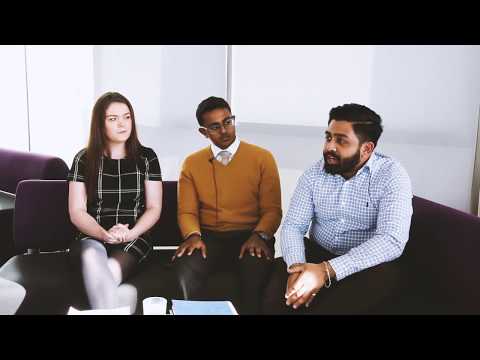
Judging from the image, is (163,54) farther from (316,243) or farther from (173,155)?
(316,243)

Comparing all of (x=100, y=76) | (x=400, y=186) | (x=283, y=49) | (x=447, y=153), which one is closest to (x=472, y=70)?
(x=447, y=153)

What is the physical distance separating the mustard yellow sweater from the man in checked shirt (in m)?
0.28

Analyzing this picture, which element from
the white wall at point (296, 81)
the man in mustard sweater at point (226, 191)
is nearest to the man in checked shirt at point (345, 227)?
the man in mustard sweater at point (226, 191)

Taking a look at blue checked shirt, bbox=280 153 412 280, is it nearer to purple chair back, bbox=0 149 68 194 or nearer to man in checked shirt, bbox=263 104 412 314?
man in checked shirt, bbox=263 104 412 314

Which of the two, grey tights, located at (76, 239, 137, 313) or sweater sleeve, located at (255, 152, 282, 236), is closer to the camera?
grey tights, located at (76, 239, 137, 313)

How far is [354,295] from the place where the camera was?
5.70 feet

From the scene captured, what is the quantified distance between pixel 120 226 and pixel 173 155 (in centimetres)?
175

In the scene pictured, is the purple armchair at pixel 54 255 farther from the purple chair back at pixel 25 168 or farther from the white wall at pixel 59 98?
the white wall at pixel 59 98

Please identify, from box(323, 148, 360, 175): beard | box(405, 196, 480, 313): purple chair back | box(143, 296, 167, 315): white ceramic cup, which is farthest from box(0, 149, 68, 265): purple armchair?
box(405, 196, 480, 313): purple chair back

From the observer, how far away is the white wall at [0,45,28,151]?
418 centimetres

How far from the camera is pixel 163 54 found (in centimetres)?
374

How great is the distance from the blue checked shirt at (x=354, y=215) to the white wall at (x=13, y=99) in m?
3.25

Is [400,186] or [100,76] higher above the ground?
[100,76]
